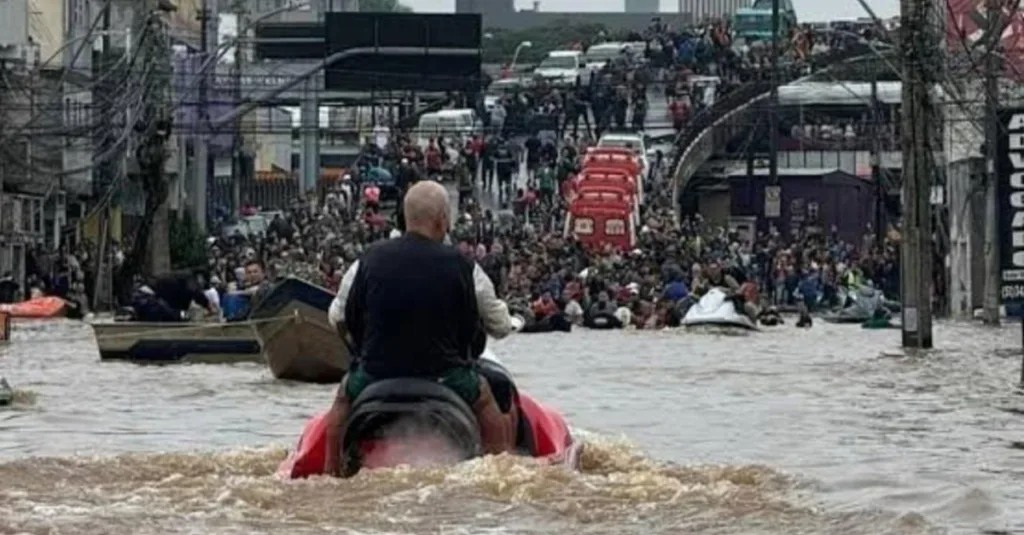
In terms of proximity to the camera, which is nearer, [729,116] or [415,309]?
[415,309]

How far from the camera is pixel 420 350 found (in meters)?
15.0

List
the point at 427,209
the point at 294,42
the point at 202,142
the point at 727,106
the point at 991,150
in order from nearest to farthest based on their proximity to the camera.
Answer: the point at 427,209, the point at 991,150, the point at 202,142, the point at 294,42, the point at 727,106

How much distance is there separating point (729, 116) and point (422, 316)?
251 feet

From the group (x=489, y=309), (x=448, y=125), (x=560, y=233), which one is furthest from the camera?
(x=448, y=125)

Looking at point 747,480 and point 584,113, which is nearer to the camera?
point 747,480

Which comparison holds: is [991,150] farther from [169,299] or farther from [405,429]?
[405,429]

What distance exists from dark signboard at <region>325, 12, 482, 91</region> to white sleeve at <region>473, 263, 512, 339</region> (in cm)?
6405

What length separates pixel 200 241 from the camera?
70875mm

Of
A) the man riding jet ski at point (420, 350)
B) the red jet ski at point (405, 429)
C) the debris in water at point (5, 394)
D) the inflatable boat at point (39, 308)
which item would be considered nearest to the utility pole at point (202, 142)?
the inflatable boat at point (39, 308)

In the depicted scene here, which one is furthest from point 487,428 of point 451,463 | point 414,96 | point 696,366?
point 414,96

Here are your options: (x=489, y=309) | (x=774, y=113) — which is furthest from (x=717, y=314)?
(x=774, y=113)

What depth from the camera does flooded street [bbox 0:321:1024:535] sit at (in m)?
13.4

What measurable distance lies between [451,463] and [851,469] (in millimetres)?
3243

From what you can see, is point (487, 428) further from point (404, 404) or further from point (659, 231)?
point (659, 231)
